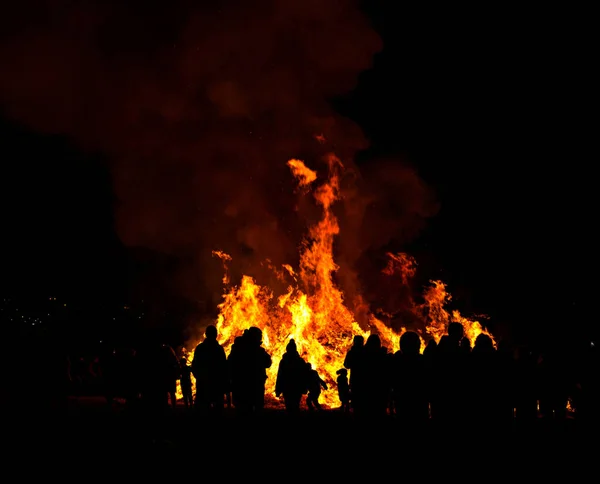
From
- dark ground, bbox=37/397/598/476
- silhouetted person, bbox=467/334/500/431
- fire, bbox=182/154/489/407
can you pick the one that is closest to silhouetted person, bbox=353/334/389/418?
dark ground, bbox=37/397/598/476

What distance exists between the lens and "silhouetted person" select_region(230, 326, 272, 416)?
28.0 feet

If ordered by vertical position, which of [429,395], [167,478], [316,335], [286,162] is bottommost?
[167,478]

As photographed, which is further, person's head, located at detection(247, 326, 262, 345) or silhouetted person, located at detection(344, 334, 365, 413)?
person's head, located at detection(247, 326, 262, 345)

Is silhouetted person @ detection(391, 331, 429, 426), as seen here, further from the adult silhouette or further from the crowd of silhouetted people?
the adult silhouette

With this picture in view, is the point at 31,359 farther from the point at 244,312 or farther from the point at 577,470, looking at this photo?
the point at 244,312

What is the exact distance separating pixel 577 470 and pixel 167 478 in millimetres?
3399

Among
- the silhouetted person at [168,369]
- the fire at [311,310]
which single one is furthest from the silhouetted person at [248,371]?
the fire at [311,310]

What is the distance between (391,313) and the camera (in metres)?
22.6

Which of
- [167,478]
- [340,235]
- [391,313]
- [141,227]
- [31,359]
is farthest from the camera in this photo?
[391,313]

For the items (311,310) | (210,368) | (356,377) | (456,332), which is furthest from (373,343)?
(311,310)

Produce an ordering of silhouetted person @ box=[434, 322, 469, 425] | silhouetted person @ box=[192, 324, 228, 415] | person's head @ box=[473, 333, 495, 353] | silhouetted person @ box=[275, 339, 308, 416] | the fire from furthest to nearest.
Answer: the fire, silhouetted person @ box=[275, 339, 308, 416], silhouetted person @ box=[192, 324, 228, 415], person's head @ box=[473, 333, 495, 353], silhouetted person @ box=[434, 322, 469, 425]

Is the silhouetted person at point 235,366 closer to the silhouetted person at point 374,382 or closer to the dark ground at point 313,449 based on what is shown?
the dark ground at point 313,449

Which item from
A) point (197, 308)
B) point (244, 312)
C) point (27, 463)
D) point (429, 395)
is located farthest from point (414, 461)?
point (197, 308)

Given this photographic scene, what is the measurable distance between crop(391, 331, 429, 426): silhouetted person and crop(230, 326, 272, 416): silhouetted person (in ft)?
7.86
